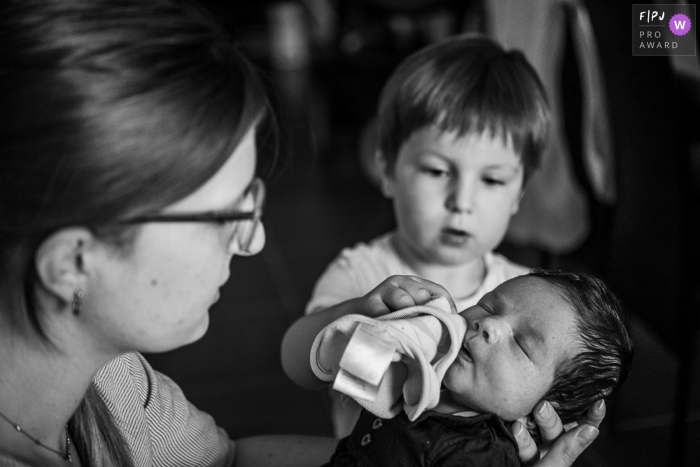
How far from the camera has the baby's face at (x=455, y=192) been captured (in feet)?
4.14

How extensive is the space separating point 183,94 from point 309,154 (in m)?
4.10

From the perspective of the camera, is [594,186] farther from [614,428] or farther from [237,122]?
[237,122]

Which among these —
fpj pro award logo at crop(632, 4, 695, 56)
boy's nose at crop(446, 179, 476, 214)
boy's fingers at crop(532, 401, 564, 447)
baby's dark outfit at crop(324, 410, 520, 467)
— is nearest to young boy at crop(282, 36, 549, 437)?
boy's nose at crop(446, 179, 476, 214)

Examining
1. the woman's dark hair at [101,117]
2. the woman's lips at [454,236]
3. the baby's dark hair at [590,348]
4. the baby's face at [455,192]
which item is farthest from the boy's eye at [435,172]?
the woman's dark hair at [101,117]

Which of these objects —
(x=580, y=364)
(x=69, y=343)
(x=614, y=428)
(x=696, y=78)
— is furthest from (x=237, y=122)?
(x=614, y=428)

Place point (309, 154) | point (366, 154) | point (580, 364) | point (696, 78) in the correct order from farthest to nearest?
point (309, 154) → point (366, 154) → point (696, 78) → point (580, 364)

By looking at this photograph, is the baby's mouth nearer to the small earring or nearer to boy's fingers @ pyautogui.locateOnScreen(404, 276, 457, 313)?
boy's fingers @ pyautogui.locateOnScreen(404, 276, 457, 313)

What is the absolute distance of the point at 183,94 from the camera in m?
0.76

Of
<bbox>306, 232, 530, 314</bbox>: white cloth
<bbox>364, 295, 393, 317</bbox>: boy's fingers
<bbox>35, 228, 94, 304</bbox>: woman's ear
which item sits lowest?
<bbox>306, 232, 530, 314</bbox>: white cloth

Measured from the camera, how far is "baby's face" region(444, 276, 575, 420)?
37.5 inches

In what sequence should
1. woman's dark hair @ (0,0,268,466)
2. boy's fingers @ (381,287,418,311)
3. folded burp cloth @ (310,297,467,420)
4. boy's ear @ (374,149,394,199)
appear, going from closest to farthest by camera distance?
woman's dark hair @ (0,0,268,466)
folded burp cloth @ (310,297,467,420)
boy's fingers @ (381,287,418,311)
boy's ear @ (374,149,394,199)

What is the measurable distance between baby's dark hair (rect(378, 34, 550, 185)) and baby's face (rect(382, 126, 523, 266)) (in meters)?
0.03

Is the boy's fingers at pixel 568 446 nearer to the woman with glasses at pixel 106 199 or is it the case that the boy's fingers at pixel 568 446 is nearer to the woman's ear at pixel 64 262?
the woman with glasses at pixel 106 199

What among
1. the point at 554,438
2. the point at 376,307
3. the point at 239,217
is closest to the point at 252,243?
the point at 239,217
